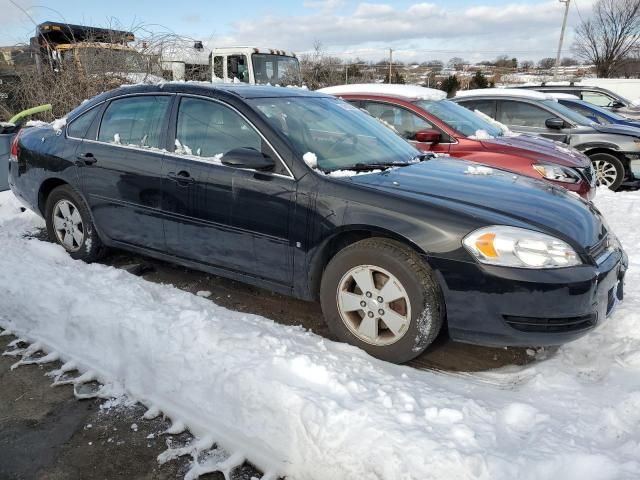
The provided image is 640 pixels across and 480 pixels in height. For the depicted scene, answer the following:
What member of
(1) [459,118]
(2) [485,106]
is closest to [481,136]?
(1) [459,118]

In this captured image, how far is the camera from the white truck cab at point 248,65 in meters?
14.8

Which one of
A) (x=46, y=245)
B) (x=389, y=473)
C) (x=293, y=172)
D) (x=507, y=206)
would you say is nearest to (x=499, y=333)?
(x=507, y=206)

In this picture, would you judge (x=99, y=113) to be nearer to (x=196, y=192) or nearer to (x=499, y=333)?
(x=196, y=192)

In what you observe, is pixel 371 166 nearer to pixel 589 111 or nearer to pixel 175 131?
pixel 175 131

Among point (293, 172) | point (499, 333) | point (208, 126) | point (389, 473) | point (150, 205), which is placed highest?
point (208, 126)

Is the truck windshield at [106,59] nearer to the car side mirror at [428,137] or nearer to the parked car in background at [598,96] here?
the car side mirror at [428,137]

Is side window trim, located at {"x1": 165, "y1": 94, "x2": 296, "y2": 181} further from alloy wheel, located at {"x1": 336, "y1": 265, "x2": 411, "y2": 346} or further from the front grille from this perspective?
the front grille

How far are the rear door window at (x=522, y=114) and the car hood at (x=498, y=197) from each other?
5.54 metres

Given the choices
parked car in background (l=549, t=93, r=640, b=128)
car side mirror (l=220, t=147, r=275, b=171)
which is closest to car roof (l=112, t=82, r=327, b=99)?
car side mirror (l=220, t=147, r=275, b=171)

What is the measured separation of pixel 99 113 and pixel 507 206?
341 centimetres

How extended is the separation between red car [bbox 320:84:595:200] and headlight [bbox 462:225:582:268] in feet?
10.4

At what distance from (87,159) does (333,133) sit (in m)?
2.11

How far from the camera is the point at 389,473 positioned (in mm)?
2156

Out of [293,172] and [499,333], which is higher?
[293,172]
